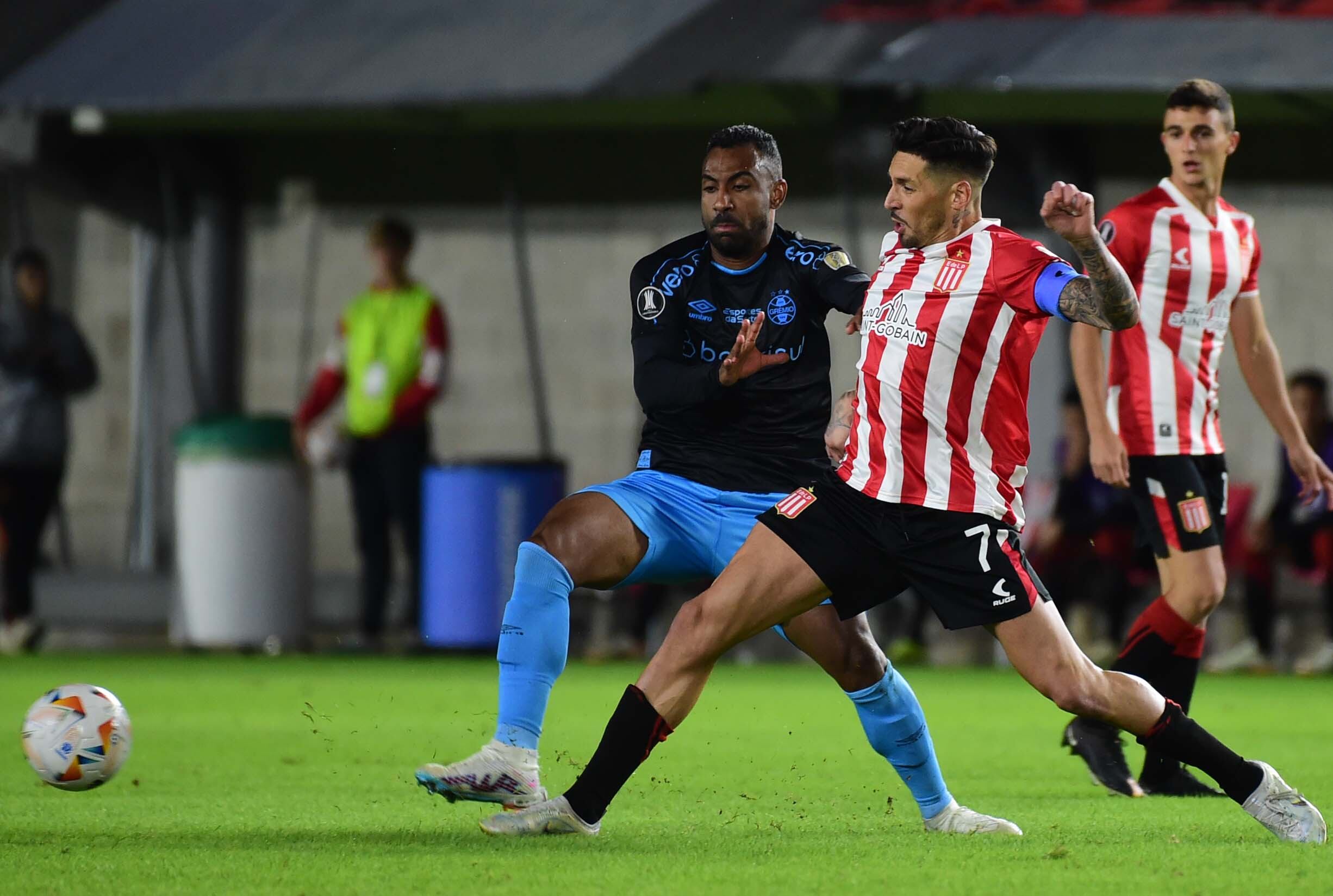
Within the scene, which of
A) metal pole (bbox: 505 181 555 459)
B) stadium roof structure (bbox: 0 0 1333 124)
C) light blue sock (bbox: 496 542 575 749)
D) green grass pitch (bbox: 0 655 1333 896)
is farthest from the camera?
metal pole (bbox: 505 181 555 459)

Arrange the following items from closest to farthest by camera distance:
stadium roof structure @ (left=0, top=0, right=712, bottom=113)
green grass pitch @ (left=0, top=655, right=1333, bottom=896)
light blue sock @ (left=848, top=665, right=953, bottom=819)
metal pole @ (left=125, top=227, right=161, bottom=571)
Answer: green grass pitch @ (left=0, top=655, right=1333, bottom=896), light blue sock @ (left=848, top=665, right=953, bottom=819), stadium roof structure @ (left=0, top=0, right=712, bottom=113), metal pole @ (left=125, top=227, right=161, bottom=571)

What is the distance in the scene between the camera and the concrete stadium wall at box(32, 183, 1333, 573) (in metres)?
14.6

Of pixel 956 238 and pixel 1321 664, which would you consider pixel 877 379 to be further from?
pixel 1321 664

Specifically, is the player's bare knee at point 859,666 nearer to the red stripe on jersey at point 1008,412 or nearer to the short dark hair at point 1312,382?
the red stripe on jersey at point 1008,412

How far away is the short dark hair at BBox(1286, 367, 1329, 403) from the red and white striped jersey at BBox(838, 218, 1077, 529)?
23.9ft

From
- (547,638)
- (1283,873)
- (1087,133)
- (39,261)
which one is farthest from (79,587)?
(1283,873)

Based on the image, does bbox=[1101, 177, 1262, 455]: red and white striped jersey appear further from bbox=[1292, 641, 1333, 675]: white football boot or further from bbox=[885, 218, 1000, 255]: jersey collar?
bbox=[1292, 641, 1333, 675]: white football boot

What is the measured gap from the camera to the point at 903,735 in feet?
17.5

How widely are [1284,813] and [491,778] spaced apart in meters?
1.96

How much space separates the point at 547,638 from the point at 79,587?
993 centimetres

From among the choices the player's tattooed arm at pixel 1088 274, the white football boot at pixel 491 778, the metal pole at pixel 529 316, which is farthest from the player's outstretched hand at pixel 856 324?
the metal pole at pixel 529 316

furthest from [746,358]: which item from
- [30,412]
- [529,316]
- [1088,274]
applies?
[529,316]

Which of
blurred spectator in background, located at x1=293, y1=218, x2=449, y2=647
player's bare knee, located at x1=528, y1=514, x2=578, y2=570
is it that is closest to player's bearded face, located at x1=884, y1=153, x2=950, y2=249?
player's bare knee, located at x1=528, y1=514, x2=578, y2=570

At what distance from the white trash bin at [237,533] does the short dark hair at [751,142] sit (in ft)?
26.0
